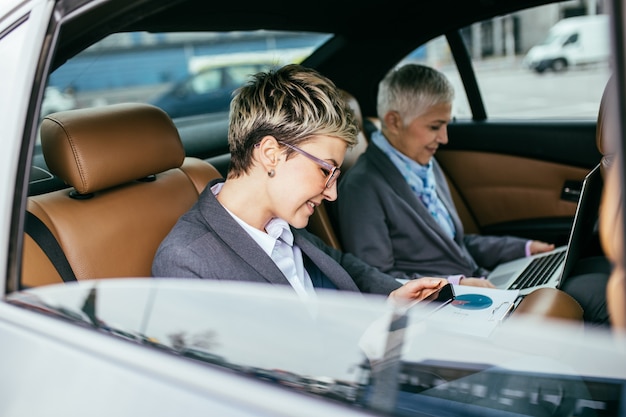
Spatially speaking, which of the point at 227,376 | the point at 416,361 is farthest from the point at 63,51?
the point at 416,361

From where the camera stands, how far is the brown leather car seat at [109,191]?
1.66 meters

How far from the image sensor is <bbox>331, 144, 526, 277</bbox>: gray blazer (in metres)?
2.40

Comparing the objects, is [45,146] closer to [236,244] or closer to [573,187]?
[236,244]

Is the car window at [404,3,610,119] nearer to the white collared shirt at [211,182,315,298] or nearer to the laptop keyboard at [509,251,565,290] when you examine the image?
the laptop keyboard at [509,251,565,290]

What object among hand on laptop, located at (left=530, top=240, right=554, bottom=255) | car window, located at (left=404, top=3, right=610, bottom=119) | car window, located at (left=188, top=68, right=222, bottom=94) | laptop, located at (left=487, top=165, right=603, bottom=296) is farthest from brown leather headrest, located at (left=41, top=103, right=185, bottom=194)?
car window, located at (left=188, top=68, right=222, bottom=94)

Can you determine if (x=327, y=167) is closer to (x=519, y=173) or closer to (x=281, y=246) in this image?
(x=281, y=246)

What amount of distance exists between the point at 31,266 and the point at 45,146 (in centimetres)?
43

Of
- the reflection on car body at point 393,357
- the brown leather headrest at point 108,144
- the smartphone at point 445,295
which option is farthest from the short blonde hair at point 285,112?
the reflection on car body at point 393,357

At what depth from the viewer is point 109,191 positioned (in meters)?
1.87

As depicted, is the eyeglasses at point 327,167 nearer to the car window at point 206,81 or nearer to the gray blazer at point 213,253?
the gray blazer at point 213,253

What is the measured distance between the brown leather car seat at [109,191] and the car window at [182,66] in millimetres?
228

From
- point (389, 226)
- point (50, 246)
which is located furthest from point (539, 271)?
point (50, 246)

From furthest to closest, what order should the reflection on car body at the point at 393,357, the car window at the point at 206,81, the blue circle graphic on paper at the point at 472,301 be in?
1. the car window at the point at 206,81
2. the blue circle graphic on paper at the point at 472,301
3. the reflection on car body at the point at 393,357

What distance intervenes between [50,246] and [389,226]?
127 cm
